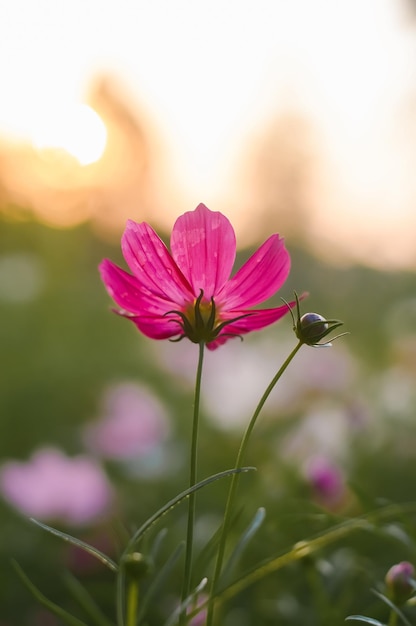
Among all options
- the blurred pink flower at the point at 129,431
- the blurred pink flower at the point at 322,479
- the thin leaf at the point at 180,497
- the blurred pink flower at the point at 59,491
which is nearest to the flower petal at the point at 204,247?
the thin leaf at the point at 180,497

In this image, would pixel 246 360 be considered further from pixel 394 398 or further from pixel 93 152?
pixel 93 152

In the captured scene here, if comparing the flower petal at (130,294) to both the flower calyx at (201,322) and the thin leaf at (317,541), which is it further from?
the thin leaf at (317,541)

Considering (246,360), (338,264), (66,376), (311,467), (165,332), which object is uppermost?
(165,332)

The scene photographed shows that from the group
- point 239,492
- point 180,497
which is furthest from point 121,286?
point 239,492

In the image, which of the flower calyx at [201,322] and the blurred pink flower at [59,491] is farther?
the blurred pink flower at [59,491]

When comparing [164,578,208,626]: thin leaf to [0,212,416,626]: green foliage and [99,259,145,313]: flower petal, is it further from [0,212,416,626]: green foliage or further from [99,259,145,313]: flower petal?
[99,259,145,313]: flower petal

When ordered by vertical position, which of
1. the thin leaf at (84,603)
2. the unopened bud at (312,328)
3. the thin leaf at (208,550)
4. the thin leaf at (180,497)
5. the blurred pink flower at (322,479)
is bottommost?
the blurred pink flower at (322,479)

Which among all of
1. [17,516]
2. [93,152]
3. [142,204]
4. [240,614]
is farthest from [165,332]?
[142,204]
